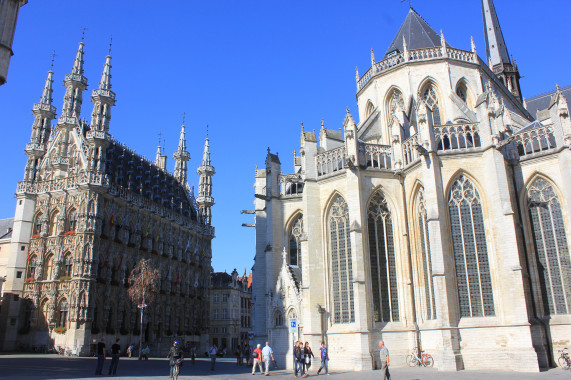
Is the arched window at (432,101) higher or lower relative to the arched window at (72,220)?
higher

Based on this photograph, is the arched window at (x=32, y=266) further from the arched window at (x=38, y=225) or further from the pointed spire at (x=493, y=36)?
the pointed spire at (x=493, y=36)

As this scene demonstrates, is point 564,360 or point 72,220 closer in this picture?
point 564,360

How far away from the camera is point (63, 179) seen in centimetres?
4300

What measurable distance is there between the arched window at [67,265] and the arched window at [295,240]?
21.5 meters

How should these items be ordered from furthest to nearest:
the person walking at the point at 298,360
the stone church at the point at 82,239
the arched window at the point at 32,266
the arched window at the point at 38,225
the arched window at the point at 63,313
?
the arched window at the point at 38,225 < the arched window at the point at 32,266 < the stone church at the point at 82,239 < the arched window at the point at 63,313 < the person walking at the point at 298,360

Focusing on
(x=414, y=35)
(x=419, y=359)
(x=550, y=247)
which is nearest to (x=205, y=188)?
(x=414, y=35)

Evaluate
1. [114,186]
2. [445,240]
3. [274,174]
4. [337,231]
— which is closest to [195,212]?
[114,186]

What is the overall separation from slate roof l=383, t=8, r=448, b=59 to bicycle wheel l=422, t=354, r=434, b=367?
1980cm

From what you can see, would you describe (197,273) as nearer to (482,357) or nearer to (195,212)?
(195,212)

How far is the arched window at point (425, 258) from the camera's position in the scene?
23031mm

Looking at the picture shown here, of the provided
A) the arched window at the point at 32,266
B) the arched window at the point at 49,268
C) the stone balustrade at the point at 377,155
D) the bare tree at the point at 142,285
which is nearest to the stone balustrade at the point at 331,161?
the stone balustrade at the point at 377,155

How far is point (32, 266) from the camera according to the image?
41719 mm

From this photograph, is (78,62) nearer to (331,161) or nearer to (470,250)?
(331,161)

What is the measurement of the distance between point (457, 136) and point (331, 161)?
7.26 m
